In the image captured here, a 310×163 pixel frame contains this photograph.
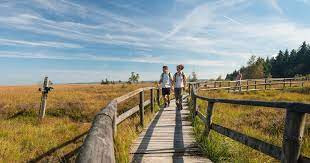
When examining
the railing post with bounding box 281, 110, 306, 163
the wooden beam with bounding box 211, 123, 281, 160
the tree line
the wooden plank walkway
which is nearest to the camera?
the railing post with bounding box 281, 110, 306, 163

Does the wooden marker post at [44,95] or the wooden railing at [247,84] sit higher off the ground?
the wooden railing at [247,84]

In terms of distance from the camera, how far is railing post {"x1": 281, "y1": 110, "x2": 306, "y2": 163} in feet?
9.30

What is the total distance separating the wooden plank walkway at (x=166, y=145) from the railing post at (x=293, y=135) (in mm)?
2282

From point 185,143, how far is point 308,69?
8378 cm

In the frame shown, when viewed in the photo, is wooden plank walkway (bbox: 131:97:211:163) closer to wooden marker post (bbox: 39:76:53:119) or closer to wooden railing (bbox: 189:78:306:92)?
wooden marker post (bbox: 39:76:53:119)

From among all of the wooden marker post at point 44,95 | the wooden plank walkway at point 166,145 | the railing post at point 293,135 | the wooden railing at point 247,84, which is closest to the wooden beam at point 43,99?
the wooden marker post at point 44,95

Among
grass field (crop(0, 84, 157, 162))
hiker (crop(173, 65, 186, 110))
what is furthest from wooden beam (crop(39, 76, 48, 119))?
hiker (crop(173, 65, 186, 110))

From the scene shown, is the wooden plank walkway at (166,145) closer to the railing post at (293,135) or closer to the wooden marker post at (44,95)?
the railing post at (293,135)

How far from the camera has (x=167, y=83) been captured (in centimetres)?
1255

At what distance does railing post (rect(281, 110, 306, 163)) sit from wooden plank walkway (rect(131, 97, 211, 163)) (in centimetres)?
228

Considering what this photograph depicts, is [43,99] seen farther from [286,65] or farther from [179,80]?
[286,65]

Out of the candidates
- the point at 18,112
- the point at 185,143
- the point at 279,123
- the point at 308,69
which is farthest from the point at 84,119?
the point at 308,69

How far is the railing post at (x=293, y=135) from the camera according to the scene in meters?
2.84

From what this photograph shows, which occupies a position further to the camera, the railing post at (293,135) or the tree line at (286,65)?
the tree line at (286,65)
